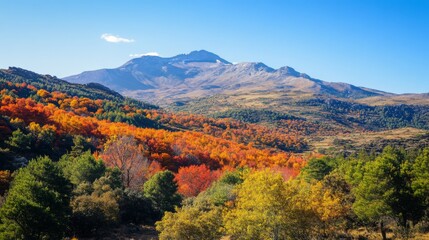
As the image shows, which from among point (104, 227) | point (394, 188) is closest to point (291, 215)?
point (394, 188)

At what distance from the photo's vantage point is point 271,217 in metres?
30.3

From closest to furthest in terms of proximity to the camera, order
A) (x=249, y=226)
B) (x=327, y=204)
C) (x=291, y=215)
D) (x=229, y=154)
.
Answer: (x=249, y=226) < (x=291, y=215) < (x=327, y=204) < (x=229, y=154)

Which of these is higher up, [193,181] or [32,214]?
[32,214]

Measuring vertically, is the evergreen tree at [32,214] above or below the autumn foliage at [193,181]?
above

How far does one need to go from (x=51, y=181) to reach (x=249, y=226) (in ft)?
79.1

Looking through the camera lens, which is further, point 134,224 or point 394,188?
point 134,224

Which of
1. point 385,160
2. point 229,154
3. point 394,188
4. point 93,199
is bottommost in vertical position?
point 229,154

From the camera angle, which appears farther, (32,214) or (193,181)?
(193,181)

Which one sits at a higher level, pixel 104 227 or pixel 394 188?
pixel 394 188

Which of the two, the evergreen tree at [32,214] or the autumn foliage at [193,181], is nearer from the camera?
the evergreen tree at [32,214]

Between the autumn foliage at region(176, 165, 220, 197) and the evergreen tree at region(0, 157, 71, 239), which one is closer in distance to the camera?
the evergreen tree at region(0, 157, 71, 239)

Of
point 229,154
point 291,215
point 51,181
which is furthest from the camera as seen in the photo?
point 229,154

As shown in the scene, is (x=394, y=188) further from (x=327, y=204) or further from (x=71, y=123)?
(x=71, y=123)

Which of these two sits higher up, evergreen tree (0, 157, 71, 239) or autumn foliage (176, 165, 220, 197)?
evergreen tree (0, 157, 71, 239)
